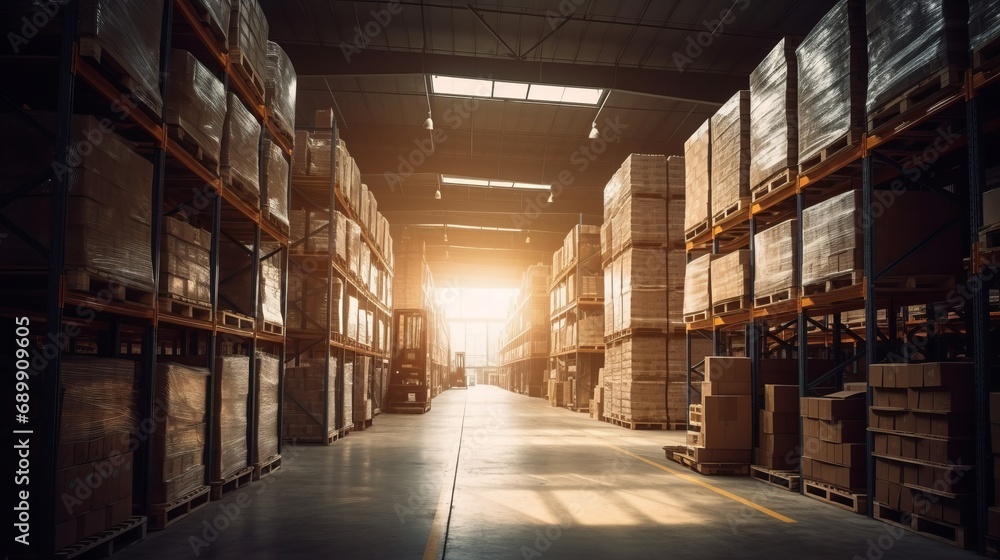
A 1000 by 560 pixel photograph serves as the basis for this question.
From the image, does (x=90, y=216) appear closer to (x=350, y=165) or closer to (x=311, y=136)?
(x=311, y=136)

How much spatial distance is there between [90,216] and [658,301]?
36.6 feet

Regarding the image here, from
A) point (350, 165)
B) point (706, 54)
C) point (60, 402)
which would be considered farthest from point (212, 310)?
point (706, 54)

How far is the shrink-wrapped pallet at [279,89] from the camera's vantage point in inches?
337

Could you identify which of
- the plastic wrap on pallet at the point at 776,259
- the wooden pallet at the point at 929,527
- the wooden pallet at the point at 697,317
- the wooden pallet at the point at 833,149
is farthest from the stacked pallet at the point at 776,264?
the wooden pallet at the point at 929,527

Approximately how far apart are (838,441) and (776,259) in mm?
2194

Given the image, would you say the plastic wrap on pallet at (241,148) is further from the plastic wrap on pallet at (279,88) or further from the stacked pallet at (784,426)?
the stacked pallet at (784,426)

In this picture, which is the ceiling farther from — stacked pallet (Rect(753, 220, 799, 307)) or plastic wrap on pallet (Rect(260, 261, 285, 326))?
stacked pallet (Rect(753, 220, 799, 307))

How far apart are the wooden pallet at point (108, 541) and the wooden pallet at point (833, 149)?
22.0ft

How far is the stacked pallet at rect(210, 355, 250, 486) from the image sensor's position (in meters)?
6.72

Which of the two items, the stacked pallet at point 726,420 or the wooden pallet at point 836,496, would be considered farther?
the stacked pallet at point 726,420

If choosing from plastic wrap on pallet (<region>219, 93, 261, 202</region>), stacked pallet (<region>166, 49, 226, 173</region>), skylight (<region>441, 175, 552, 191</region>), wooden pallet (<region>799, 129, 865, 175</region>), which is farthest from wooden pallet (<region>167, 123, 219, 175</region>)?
skylight (<region>441, 175, 552, 191</region>)

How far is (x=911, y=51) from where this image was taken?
5.80 m

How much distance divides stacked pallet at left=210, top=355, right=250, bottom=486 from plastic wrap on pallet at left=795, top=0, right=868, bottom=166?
6.24m

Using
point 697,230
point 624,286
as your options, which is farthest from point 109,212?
point 624,286
